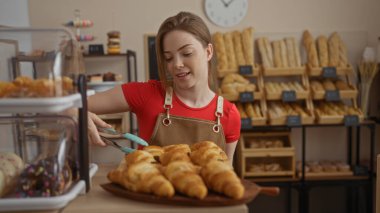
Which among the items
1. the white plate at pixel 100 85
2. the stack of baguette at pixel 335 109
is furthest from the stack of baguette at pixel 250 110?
the white plate at pixel 100 85

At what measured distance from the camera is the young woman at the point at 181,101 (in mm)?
1482

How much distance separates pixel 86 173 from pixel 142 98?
2.35 feet

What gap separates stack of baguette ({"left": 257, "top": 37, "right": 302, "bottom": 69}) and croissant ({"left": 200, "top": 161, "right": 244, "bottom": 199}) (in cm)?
300

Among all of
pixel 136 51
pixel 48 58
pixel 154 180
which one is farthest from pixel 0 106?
pixel 136 51

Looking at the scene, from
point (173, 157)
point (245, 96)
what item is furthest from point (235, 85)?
point (173, 157)

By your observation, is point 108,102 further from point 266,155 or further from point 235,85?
point 266,155

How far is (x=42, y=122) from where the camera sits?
100 cm

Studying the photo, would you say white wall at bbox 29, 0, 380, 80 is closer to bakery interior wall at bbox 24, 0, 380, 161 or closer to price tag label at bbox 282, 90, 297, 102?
bakery interior wall at bbox 24, 0, 380, 161

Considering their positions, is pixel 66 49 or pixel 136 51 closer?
pixel 66 49

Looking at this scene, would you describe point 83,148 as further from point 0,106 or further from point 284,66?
point 284,66

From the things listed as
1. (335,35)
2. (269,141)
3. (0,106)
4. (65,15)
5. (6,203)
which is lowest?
(269,141)

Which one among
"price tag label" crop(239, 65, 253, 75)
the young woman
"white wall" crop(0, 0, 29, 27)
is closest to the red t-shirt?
the young woman

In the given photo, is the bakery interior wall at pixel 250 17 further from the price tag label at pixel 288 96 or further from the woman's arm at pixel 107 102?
the woman's arm at pixel 107 102

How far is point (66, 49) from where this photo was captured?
101 centimetres
